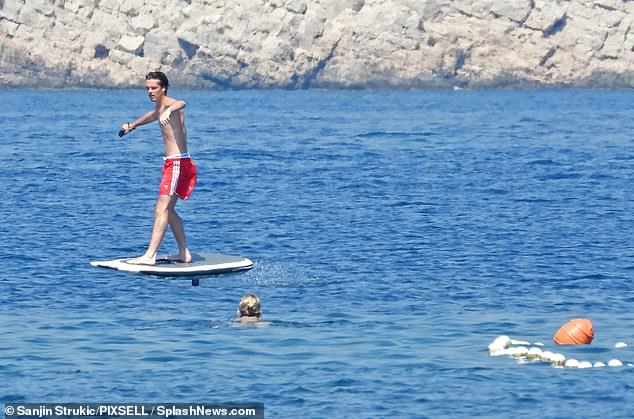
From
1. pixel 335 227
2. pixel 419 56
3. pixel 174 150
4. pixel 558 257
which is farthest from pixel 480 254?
pixel 419 56

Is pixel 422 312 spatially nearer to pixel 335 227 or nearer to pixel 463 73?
pixel 335 227

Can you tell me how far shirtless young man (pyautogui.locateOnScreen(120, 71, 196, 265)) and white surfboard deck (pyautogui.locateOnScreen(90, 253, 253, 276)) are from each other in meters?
0.27

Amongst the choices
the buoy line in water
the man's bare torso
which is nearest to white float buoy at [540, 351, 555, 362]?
the buoy line in water

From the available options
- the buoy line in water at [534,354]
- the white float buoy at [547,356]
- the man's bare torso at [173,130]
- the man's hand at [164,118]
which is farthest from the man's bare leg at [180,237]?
the white float buoy at [547,356]

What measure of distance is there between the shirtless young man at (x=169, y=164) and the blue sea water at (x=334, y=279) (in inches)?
60.9

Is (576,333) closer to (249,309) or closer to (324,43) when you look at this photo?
(249,309)

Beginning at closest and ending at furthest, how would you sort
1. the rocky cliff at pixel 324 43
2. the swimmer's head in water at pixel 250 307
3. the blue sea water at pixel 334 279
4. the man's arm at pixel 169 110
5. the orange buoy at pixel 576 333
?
1. the blue sea water at pixel 334 279
2. the orange buoy at pixel 576 333
3. the man's arm at pixel 169 110
4. the swimmer's head in water at pixel 250 307
5. the rocky cliff at pixel 324 43

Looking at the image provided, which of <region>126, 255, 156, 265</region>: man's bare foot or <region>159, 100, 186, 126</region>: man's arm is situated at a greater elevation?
<region>159, 100, 186, 126</region>: man's arm

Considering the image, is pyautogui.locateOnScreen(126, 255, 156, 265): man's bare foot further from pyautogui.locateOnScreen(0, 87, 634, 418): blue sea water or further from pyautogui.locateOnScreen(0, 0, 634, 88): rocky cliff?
pyautogui.locateOnScreen(0, 0, 634, 88): rocky cliff

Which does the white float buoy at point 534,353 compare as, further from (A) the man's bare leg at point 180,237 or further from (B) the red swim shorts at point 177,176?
(B) the red swim shorts at point 177,176

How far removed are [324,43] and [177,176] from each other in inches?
4926

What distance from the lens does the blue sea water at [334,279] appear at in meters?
18.8

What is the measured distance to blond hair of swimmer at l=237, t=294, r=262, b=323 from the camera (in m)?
22.6

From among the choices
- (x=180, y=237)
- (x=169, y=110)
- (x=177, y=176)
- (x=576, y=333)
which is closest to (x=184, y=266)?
(x=180, y=237)
